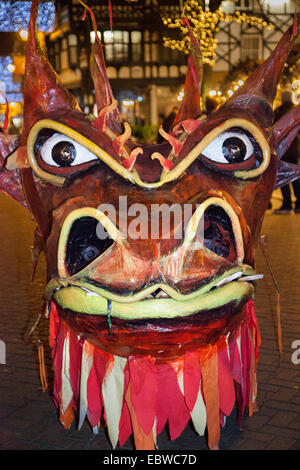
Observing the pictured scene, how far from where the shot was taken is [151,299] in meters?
2.55

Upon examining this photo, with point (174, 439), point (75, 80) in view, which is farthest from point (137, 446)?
point (75, 80)

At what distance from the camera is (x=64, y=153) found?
2834 millimetres

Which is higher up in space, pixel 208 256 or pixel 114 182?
pixel 114 182

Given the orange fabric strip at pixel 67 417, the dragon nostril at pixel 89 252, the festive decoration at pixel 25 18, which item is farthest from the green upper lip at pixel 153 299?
the festive decoration at pixel 25 18

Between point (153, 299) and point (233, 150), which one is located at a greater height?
point (233, 150)

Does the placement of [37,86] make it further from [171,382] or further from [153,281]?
[171,382]

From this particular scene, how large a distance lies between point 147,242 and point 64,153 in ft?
1.93

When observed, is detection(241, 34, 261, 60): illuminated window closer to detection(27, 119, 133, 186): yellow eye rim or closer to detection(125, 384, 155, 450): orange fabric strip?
detection(27, 119, 133, 186): yellow eye rim

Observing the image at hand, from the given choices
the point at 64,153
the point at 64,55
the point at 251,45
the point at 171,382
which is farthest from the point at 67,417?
the point at 64,55

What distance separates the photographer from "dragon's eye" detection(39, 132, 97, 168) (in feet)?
9.30

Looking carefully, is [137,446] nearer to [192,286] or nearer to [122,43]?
[192,286]

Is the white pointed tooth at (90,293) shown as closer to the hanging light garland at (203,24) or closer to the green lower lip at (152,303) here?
the green lower lip at (152,303)
